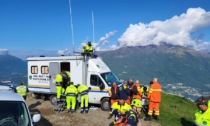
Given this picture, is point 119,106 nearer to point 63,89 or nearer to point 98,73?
point 98,73

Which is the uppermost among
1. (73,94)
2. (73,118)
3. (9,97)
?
(9,97)

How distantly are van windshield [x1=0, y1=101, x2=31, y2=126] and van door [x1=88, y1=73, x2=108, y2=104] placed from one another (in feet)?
31.5

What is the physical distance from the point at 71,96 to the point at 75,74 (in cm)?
178

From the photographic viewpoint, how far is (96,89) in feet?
54.5

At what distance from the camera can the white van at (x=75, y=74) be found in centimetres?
1658

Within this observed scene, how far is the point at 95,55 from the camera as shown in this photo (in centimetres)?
1812

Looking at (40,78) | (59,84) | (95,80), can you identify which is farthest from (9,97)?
(40,78)

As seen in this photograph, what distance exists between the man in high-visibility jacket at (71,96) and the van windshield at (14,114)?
9011 millimetres

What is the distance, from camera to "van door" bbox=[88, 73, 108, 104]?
1641cm

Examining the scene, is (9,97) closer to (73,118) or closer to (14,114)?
(14,114)

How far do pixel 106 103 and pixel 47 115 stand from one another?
3.53 metres

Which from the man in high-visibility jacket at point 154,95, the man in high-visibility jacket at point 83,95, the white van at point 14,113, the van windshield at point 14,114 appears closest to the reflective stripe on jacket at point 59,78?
the man in high-visibility jacket at point 83,95

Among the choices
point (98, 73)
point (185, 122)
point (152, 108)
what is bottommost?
point (185, 122)

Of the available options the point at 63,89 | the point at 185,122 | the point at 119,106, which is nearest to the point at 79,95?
the point at 63,89
